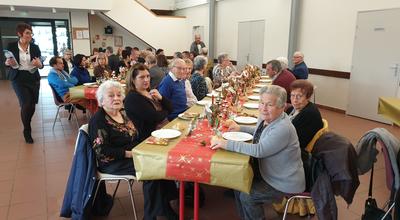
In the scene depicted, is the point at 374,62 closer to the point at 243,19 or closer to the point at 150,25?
the point at 243,19

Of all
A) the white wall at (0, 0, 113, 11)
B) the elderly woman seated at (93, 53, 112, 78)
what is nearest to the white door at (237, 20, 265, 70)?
the white wall at (0, 0, 113, 11)

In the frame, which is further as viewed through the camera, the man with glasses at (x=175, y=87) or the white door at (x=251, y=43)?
the white door at (x=251, y=43)

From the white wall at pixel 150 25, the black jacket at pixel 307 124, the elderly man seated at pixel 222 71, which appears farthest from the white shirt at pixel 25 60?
the white wall at pixel 150 25

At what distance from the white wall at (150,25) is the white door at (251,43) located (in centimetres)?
294

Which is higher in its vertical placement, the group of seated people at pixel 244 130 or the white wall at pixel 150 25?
the white wall at pixel 150 25

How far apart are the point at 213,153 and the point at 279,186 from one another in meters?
0.47

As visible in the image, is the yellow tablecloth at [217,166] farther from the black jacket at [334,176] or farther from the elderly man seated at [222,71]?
the elderly man seated at [222,71]

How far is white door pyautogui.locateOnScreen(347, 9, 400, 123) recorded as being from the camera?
16.5ft

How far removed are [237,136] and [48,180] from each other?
2.04 m

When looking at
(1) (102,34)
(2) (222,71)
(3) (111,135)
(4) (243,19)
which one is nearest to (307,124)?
(3) (111,135)

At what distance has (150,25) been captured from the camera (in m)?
10.2

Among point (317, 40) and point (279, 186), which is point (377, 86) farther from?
point (279, 186)

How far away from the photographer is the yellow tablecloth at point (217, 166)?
168 centimetres

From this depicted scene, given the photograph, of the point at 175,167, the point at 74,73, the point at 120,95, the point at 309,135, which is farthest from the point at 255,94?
the point at 74,73
